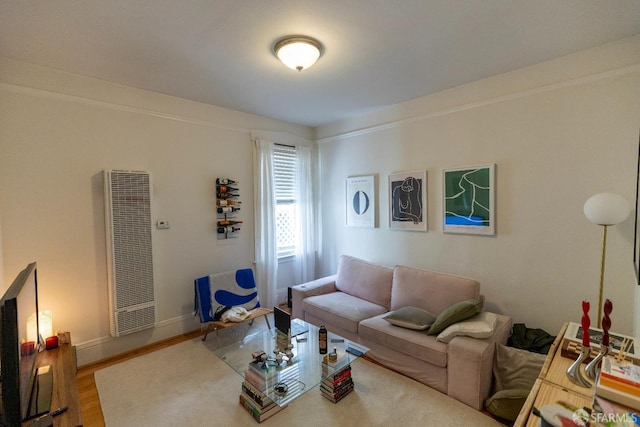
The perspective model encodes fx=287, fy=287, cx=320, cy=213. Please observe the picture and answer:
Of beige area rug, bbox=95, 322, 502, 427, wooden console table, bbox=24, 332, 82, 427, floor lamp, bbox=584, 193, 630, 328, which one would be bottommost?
beige area rug, bbox=95, 322, 502, 427

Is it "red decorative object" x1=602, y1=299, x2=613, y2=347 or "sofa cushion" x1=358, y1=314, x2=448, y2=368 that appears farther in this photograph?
"sofa cushion" x1=358, y1=314, x2=448, y2=368

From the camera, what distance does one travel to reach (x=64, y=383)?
174 centimetres

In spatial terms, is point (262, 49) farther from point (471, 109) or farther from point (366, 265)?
point (366, 265)

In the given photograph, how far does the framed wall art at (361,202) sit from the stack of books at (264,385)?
7.37ft

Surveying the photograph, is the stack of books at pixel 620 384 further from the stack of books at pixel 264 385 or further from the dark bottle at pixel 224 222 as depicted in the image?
the dark bottle at pixel 224 222

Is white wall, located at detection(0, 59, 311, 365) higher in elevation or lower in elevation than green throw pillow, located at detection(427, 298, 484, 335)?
higher

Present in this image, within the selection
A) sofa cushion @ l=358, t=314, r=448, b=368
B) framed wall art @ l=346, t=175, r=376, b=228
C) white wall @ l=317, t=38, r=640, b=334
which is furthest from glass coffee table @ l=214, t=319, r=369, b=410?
framed wall art @ l=346, t=175, r=376, b=228

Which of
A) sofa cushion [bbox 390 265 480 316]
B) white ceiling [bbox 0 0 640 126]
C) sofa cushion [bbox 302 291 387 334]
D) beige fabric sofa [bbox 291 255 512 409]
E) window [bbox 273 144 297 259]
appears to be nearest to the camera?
white ceiling [bbox 0 0 640 126]

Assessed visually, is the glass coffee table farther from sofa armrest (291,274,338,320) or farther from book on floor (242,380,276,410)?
sofa armrest (291,274,338,320)

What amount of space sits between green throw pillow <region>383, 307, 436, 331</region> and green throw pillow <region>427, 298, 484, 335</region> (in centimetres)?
9

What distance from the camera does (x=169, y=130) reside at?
3.28 meters

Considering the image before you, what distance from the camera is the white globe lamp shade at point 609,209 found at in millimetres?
1984

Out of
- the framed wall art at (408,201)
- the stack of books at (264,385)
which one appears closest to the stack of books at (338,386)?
the stack of books at (264,385)

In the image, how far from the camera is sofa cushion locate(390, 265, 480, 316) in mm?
2654
